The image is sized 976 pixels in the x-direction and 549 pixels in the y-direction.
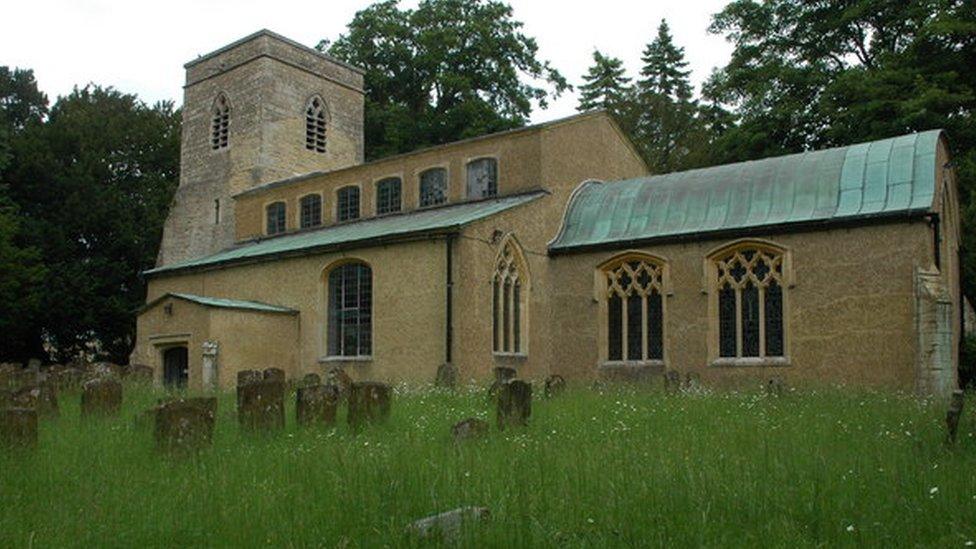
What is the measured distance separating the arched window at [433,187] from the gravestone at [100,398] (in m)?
14.9

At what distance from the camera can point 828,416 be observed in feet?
39.7

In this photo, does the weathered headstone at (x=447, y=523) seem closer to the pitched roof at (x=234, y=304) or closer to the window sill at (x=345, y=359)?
the window sill at (x=345, y=359)

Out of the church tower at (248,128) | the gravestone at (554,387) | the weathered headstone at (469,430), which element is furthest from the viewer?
the church tower at (248,128)

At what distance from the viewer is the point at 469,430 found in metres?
10.4

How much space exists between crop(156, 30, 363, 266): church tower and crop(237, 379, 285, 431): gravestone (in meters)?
22.8

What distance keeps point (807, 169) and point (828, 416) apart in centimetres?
1104

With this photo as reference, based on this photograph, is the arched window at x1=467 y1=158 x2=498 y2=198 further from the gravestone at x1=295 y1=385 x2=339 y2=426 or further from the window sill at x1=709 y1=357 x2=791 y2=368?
the gravestone at x1=295 y1=385 x2=339 y2=426

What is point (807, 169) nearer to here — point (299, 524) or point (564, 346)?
point (564, 346)

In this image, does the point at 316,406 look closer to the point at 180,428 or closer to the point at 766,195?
the point at 180,428

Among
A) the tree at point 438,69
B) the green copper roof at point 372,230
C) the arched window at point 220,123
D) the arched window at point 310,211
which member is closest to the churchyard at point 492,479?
the green copper roof at point 372,230

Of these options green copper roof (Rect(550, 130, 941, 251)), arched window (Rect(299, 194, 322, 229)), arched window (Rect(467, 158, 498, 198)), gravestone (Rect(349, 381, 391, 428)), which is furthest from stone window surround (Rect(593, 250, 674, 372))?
gravestone (Rect(349, 381, 391, 428))

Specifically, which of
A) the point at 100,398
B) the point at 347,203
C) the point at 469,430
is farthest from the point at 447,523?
the point at 347,203

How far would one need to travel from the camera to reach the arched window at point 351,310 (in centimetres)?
2347

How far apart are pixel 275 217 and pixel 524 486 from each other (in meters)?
25.4
